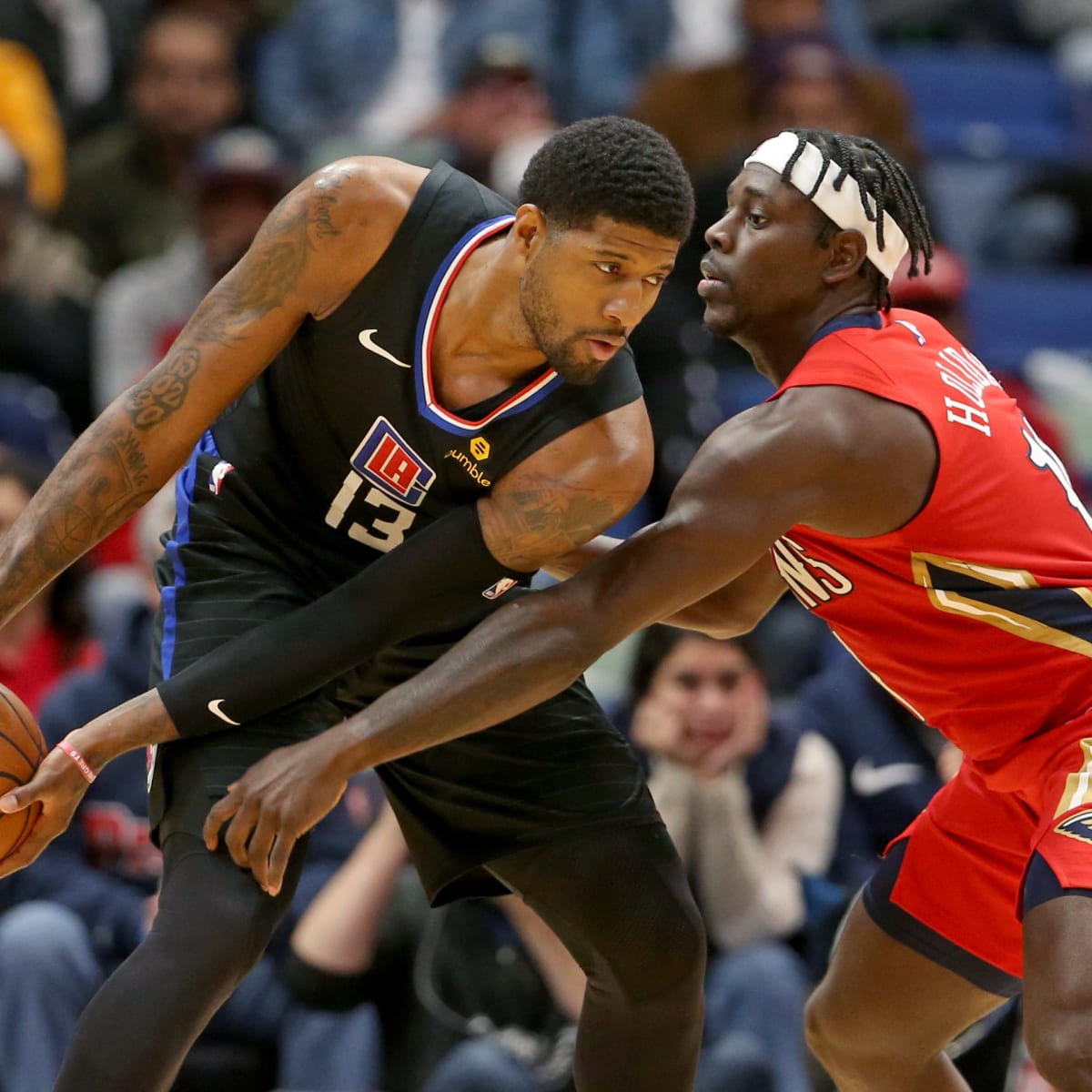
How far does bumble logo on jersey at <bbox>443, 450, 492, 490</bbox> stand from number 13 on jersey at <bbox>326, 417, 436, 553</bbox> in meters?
0.07

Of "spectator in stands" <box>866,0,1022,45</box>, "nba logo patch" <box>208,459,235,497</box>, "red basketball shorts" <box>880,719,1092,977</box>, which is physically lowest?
"spectator in stands" <box>866,0,1022,45</box>

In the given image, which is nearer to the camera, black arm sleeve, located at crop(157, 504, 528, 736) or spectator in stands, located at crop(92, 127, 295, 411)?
black arm sleeve, located at crop(157, 504, 528, 736)

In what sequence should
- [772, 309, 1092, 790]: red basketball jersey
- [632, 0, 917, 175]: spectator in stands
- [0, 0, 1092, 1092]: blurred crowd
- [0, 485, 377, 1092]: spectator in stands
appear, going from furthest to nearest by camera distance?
[632, 0, 917, 175]: spectator in stands
[0, 0, 1092, 1092]: blurred crowd
[0, 485, 377, 1092]: spectator in stands
[772, 309, 1092, 790]: red basketball jersey

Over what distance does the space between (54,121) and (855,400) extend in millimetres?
6196

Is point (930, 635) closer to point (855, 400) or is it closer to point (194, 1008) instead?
point (855, 400)

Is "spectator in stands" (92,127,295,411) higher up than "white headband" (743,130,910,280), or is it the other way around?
"white headband" (743,130,910,280)

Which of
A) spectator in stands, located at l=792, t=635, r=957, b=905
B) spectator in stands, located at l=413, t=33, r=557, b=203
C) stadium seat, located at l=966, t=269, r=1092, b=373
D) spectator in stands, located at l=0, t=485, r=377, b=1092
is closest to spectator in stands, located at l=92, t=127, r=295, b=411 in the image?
spectator in stands, located at l=413, t=33, r=557, b=203

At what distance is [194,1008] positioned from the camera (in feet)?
12.1

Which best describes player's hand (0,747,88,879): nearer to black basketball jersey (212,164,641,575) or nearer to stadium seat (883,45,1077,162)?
black basketball jersey (212,164,641,575)

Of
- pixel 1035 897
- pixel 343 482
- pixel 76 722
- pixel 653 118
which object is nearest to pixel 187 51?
pixel 653 118

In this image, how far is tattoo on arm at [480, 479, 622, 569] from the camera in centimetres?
386

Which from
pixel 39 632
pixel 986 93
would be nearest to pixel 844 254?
pixel 39 632

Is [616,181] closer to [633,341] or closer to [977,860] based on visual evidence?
[977,860]

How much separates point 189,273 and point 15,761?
446cm
